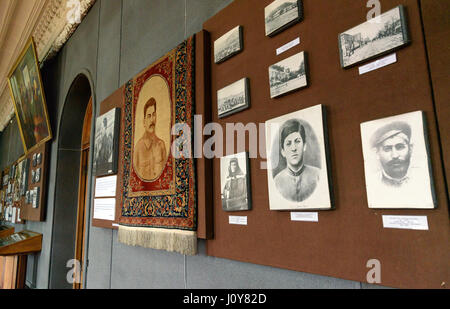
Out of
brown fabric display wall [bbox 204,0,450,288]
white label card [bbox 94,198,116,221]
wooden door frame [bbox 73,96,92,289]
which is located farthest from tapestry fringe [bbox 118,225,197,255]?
wooden door frame [bbox 73,96,92,289]

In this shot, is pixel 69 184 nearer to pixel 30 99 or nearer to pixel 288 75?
pixel 30 99

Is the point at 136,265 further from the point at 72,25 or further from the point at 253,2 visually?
the point at 72,25

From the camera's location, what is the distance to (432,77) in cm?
137

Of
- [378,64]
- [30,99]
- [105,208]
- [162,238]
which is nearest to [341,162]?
[378,64]

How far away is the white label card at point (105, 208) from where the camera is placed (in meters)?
3.98

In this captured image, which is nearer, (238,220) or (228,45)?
(238,220)

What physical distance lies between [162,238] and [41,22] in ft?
23.7

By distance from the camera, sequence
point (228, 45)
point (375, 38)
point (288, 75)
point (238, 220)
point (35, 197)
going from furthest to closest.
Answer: point (35, 197) → point (228, 45) → point (238, 220) → point (288, 75) → point (375, 38)

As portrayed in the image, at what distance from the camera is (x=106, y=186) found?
4.14m

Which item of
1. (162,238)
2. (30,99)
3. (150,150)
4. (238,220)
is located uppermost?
(30,99)

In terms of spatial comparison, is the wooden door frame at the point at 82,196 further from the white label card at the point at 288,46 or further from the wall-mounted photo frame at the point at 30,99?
the white label card at the point at 288,46

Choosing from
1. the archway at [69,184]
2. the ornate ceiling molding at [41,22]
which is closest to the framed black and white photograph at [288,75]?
the ornate ceiling molding at [41,22]

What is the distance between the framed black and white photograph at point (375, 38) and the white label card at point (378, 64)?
0.10 ft

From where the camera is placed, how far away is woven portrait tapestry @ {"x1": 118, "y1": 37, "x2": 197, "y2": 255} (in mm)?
2592
